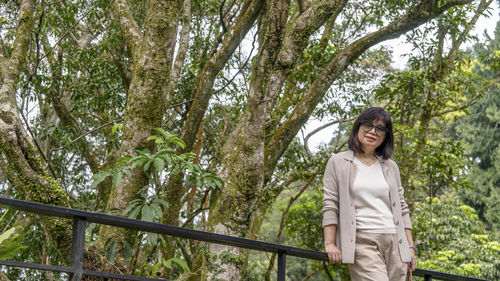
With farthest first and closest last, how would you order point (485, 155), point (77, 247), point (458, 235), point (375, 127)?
point (485, 155) → point (458, 235) → point (375, 127) → point (77, 247)

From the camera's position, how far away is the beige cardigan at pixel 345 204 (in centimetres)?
265

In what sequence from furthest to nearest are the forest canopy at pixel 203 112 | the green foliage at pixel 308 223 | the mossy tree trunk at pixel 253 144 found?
the green foliage at pixel 308 223, the mossy tree trunk at pixel 253 144, the forest canopy at pixel 203 112

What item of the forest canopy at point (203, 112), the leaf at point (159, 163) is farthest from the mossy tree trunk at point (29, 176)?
the leaf at point (159, 163)

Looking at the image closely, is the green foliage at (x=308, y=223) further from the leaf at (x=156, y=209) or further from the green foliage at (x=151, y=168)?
the leaf at (x=156, y=209)

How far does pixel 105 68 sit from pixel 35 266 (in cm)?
560

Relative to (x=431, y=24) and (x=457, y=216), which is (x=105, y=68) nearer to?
(x=431, y=24)

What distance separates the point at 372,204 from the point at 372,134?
1.20 ft

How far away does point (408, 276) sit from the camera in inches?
112

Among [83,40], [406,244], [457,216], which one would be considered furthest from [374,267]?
[457,216]

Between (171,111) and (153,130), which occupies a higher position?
(171,111)

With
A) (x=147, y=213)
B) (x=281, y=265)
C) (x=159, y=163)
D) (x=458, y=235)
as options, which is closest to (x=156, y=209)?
(x=147, y=213)

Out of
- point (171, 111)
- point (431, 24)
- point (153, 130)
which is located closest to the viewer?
point (153, 130)

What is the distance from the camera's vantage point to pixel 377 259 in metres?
2.65

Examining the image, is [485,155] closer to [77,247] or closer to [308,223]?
[308,223]
